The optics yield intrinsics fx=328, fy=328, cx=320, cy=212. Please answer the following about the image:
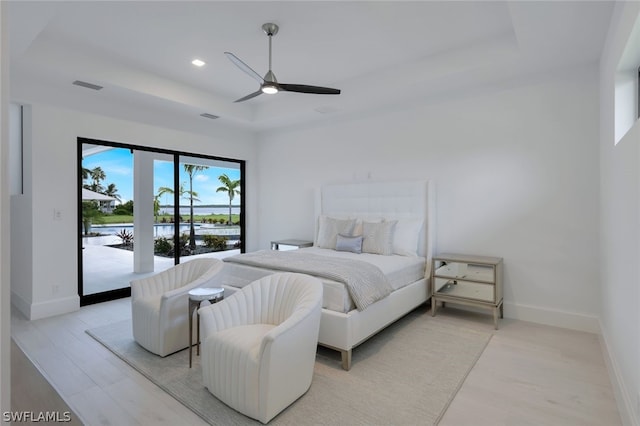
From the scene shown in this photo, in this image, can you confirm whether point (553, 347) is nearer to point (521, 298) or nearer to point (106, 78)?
point (521, 298)

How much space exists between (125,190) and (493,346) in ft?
16.5

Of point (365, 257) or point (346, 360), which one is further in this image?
point (365, 257)

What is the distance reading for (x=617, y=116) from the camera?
7.93 feet

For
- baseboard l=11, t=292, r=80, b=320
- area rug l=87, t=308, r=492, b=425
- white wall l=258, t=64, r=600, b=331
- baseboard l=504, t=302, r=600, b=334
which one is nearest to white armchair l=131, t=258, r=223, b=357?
area rug l=87, t=308, r=492, b=425

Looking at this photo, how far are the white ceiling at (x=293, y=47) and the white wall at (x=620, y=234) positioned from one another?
0.44 metres

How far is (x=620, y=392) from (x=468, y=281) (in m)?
1.62

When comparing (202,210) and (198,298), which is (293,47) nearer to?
(198,298)

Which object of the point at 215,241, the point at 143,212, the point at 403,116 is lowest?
the point at 215,241

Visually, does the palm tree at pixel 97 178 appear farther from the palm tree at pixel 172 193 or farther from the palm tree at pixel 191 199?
the palm tree at pixel 191 199

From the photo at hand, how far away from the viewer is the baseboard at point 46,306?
146 inches

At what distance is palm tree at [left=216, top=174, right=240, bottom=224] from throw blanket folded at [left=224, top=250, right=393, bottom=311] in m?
2.72

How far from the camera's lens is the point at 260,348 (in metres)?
1.89

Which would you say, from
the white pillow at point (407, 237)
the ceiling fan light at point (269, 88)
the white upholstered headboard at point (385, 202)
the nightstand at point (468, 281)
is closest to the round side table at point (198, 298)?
the ceiling fan light at point (269, 88)

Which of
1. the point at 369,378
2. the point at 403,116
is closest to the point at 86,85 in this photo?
the point at 403,116
